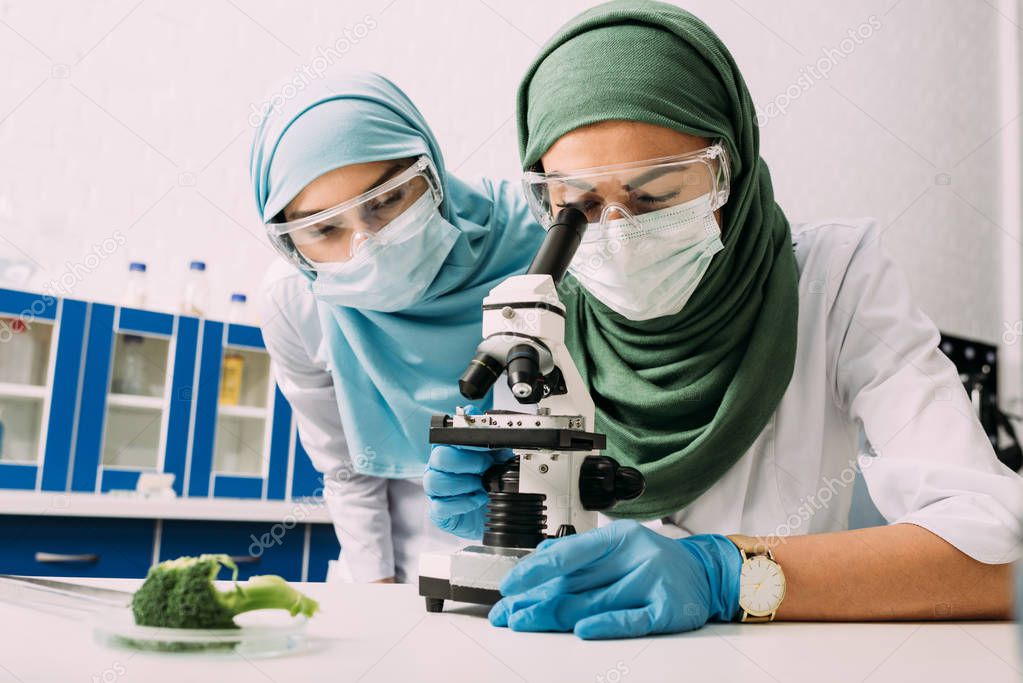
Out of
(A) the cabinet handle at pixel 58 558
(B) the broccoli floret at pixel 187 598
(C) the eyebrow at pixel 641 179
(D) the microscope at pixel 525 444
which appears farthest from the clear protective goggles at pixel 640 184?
(A) the cabinet handle at pixel 58 558

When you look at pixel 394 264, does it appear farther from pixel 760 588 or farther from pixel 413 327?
pixel 760 588

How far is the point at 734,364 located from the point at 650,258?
0.92 ft

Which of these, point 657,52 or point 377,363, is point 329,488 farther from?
point 657,52

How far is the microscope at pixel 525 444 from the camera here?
0.95 metres

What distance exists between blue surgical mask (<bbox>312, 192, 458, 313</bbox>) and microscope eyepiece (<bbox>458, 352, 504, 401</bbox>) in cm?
78

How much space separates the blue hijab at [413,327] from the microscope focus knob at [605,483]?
2.60 feet

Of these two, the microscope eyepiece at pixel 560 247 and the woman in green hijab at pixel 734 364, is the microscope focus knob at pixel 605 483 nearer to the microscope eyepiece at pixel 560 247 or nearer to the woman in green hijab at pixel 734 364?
the woman in green hijab at pixel 734 364

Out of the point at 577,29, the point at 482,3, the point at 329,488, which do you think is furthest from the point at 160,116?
the point at 577,29

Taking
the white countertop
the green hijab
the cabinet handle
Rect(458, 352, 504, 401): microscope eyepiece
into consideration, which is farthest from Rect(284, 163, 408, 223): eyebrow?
the cabinet handle

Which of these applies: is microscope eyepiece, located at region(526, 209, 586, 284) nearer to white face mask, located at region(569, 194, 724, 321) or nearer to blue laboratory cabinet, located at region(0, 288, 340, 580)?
white face mask, located at region(569, 194, 724, 321)

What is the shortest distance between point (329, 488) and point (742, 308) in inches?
48.0

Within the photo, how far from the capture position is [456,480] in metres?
1.29

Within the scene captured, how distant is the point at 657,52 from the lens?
1.38m

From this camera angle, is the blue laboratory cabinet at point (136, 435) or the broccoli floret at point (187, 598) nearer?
the broccoli floret at point (187, 598)
